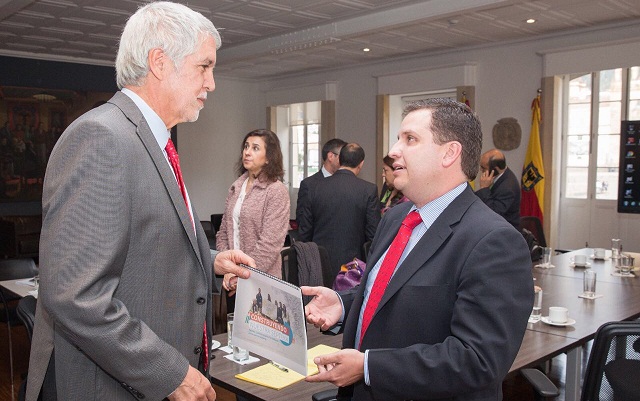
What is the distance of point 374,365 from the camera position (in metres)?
1.43

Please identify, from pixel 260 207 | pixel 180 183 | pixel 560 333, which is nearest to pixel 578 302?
pixel 560 333

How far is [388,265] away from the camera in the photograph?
1.61 meters

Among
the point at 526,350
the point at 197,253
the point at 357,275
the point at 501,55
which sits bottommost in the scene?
the point at 526,350

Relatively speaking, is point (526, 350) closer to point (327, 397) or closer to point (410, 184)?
point (327, 397)

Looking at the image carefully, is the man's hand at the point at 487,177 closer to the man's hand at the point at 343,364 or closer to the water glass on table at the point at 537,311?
the water glass on table at the point at 537,311

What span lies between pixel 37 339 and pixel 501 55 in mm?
7976

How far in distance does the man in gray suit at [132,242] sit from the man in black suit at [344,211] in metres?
3.12

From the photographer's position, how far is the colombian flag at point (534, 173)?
780cm

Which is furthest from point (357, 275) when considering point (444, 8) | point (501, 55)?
point (501, 55)

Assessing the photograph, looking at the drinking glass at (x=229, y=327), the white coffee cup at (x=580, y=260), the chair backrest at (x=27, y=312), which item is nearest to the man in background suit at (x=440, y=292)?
the drinking glass at (x=229, y=327)

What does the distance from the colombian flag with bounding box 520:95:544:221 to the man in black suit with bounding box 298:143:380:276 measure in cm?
392

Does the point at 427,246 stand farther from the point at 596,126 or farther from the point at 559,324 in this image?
the point at 596,126

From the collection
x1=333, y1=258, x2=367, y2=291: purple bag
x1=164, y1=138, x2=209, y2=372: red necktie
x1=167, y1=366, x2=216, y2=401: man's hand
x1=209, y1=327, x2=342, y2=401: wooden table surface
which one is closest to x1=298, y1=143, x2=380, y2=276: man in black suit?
x1=333, y1=258, x2=367, y2=291: purple bag

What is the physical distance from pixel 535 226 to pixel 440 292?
16.7 feet
